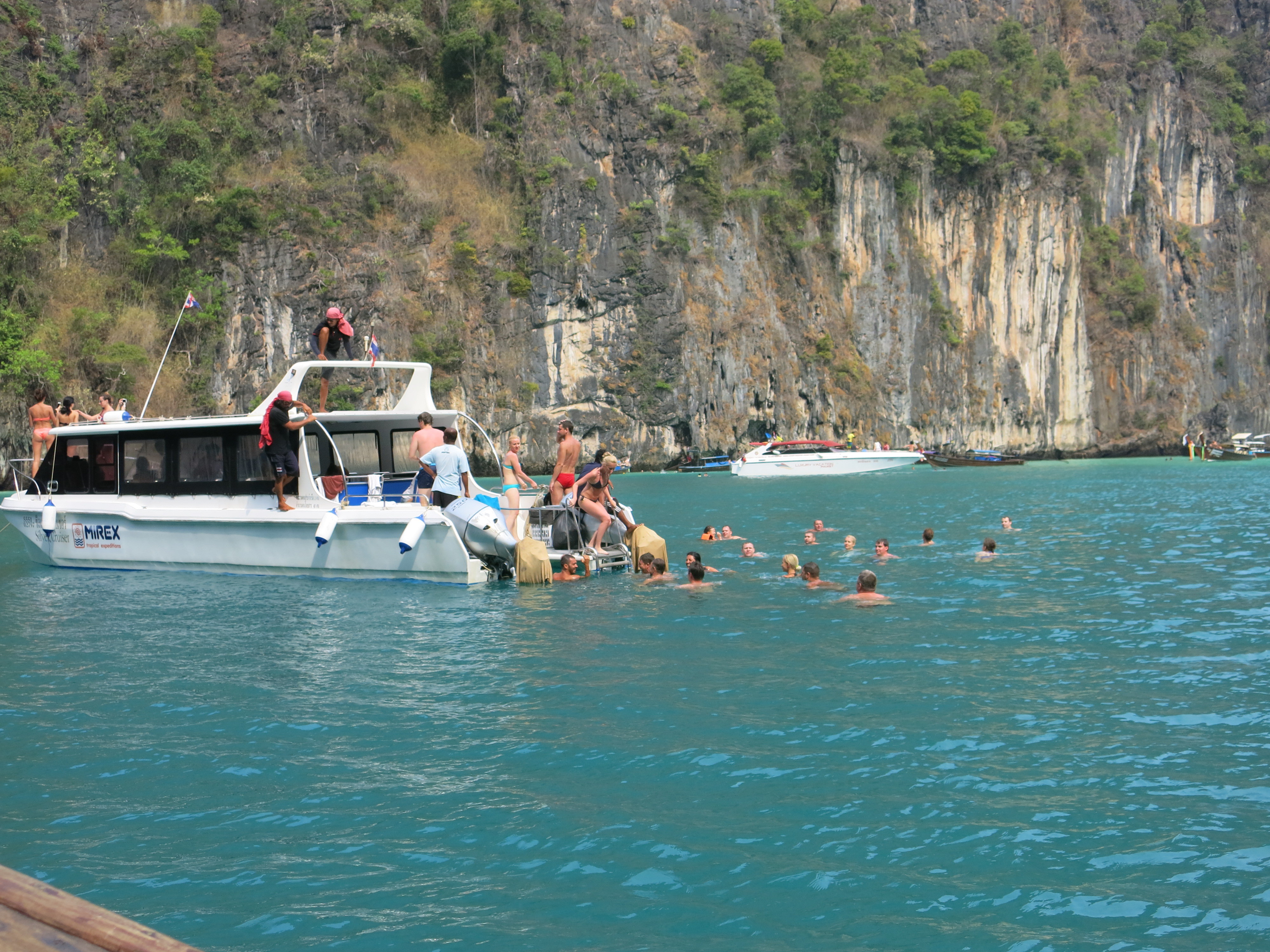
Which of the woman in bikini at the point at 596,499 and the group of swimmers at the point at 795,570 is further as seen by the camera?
the woman in bikini at the point at 596,499

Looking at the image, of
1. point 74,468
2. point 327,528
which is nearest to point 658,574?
point 327,528

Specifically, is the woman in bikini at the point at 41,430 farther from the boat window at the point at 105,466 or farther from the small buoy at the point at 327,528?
the small buoy at the point at 327,528

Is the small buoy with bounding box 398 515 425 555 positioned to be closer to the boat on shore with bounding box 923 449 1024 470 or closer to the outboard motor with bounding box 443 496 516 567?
the outboard motor with bounding box 443 496 516 567

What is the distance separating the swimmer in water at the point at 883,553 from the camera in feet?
60.0

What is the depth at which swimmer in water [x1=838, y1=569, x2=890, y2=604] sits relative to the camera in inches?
557

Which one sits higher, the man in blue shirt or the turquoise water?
the man in blue shirt

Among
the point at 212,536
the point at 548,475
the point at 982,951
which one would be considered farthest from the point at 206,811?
the point at 548,475

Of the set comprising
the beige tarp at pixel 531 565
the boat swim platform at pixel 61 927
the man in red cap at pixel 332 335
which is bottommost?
the beige tarp at pixel 531 565

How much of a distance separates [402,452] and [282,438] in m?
2.57

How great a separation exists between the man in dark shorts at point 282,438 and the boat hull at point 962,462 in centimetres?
4993

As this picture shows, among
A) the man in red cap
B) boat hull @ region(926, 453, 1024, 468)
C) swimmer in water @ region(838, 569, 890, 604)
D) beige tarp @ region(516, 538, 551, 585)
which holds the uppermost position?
the man in red cap

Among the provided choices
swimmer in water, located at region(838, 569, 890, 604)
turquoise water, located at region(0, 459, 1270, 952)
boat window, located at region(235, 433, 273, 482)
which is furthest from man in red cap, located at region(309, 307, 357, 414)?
swimmer in water, located at region(838, 569, 890, 604)

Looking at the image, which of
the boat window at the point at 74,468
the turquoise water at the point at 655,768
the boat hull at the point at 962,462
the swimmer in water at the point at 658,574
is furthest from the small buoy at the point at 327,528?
the boat hull at the point at 962,462

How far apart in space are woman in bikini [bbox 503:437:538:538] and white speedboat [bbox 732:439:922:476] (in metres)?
34.3
